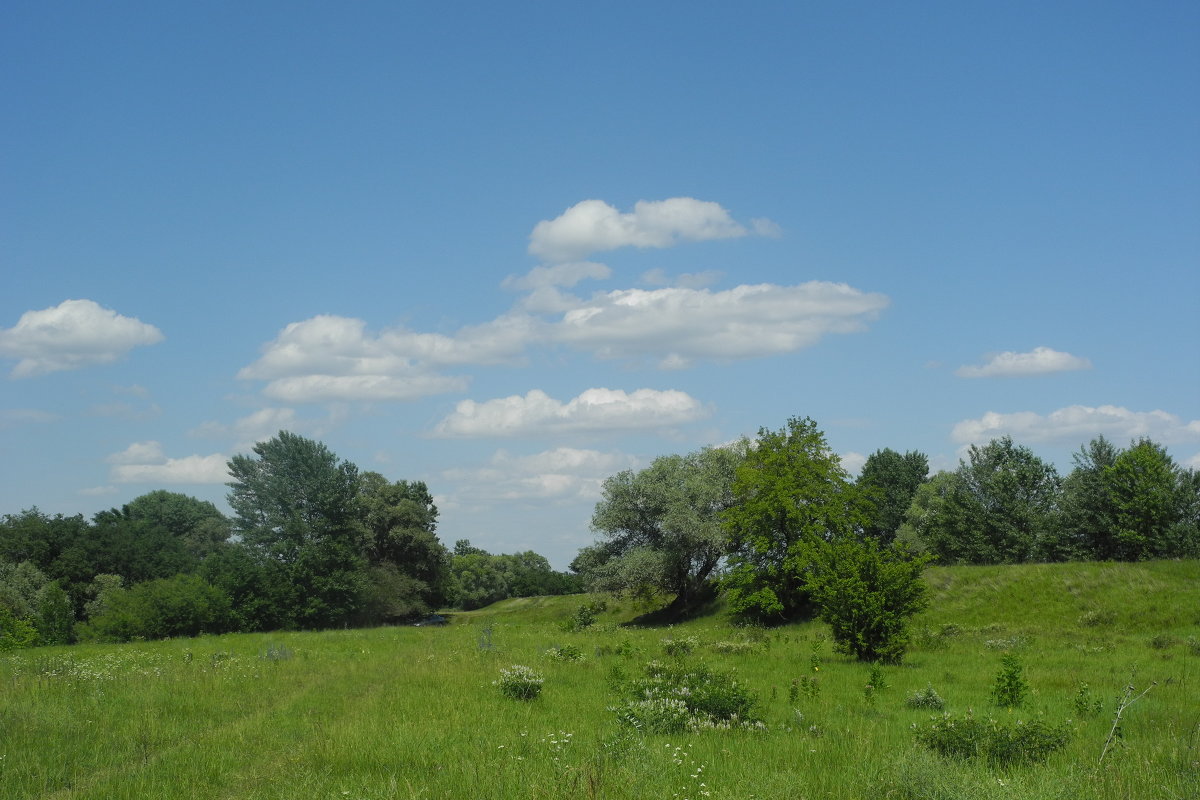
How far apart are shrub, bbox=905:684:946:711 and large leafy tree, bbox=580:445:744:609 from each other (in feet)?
108

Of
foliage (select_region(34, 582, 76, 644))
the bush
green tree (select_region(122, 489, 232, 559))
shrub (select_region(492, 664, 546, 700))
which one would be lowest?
foliage (select_region(34, 582, 76, 644))

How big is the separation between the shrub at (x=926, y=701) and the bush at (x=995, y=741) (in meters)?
4.11

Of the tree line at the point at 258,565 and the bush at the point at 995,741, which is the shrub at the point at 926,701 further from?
the tree line at the point at 258,565

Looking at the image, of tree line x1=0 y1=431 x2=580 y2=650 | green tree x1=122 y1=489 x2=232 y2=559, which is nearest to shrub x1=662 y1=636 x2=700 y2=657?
tree line x1=0 y1=431 x2=580 y2=650

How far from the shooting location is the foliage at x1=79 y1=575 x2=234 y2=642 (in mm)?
42312

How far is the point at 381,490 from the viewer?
7025 centimetres

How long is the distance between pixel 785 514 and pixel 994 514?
109 feet

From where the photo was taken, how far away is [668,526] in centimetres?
4938

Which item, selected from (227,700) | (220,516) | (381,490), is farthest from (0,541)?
(227,700)

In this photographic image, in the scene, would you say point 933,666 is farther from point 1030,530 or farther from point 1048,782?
point 1030,530

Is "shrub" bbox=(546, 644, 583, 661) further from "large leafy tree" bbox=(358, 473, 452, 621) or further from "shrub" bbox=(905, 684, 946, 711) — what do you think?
"large leafy tree" bbox=(358, 473, 452, 621)

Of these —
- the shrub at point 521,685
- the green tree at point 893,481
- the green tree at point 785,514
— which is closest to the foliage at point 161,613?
the green tree at point 785,514

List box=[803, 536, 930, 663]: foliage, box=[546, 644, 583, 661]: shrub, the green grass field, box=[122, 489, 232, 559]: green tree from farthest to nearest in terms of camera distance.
Answer: box=[122, 489, 232, 559]: green tree → box=[546, 644, 583, 661]: shrub → box=[803, 536, 930, 663]: foliage → the green grass field

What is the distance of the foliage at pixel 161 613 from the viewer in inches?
1666
